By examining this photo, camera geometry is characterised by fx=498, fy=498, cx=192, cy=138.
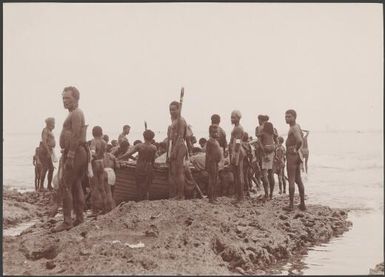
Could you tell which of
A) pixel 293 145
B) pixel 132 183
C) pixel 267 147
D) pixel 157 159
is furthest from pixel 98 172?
pixel 267 147

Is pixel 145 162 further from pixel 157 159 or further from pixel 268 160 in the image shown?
pixel 268 160

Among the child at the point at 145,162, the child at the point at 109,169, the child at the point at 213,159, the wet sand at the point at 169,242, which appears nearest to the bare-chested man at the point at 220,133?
the child at the point at 213,159

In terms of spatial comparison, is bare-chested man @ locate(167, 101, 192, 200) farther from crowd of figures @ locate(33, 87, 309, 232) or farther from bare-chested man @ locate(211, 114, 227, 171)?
bare-chested man @ locate(211, 114, 227, 171)

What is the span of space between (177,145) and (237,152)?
1.67m

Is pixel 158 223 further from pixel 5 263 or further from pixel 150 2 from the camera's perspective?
pixel 150 2

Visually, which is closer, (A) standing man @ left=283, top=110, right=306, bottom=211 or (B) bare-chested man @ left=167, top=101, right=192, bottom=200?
(B) bare-chested man @ left=167, top=101, right=192, bottom=200

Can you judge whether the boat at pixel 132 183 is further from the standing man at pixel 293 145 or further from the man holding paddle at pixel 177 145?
the standing man at pixel 293 145

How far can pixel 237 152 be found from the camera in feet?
33.8

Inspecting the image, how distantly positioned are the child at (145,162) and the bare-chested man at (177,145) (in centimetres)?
59

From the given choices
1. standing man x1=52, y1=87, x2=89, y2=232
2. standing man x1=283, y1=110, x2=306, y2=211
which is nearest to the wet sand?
standing man x1=52, y1=87, x2=89, y2=232

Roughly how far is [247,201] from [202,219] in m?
3.30

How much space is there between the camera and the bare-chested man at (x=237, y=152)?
33.9 feet

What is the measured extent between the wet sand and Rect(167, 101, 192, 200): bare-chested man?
2.25ft

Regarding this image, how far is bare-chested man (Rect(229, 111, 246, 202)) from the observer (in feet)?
33.9
